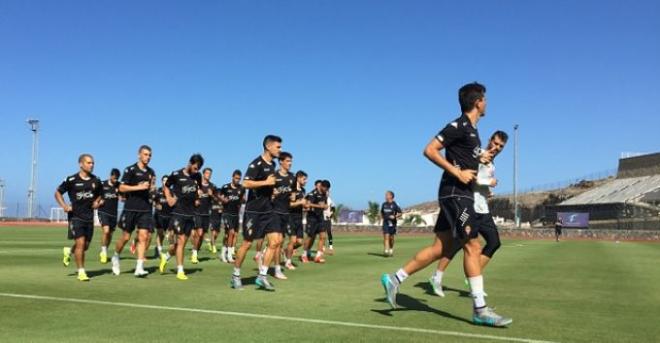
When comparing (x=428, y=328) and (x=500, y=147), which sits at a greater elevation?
(x=500, y=147)

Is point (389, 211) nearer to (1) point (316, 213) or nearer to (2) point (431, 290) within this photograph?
(1) point (316, 213)

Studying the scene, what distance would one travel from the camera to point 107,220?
14.1 metres

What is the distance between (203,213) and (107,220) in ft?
8.53

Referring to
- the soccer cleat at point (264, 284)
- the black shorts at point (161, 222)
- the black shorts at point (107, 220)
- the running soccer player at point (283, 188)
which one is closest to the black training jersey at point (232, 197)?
the black shorts at point (161, 222)

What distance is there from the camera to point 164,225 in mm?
17812

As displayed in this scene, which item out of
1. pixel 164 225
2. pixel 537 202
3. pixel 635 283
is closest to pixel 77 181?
pixel 164 225

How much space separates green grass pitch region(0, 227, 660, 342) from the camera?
18.4 ft

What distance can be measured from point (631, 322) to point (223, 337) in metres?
4.72

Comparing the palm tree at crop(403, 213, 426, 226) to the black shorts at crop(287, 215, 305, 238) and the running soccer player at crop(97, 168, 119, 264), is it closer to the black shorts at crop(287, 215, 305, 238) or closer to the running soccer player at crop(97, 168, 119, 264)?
the black shorts at crop(287, 215, 305, 238)

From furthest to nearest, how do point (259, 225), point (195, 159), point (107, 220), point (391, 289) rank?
1. point (107, 220)
2. point (195, 159)
3. point (259, 225)
4. point (391, 289)

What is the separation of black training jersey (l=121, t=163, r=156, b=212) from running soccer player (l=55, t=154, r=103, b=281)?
0.77 meters

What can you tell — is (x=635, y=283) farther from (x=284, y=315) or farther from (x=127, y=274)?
(x=127, y=274)

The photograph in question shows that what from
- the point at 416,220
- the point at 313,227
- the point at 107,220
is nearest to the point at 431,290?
the point at 313,227

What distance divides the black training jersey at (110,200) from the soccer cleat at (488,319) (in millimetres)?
10700
